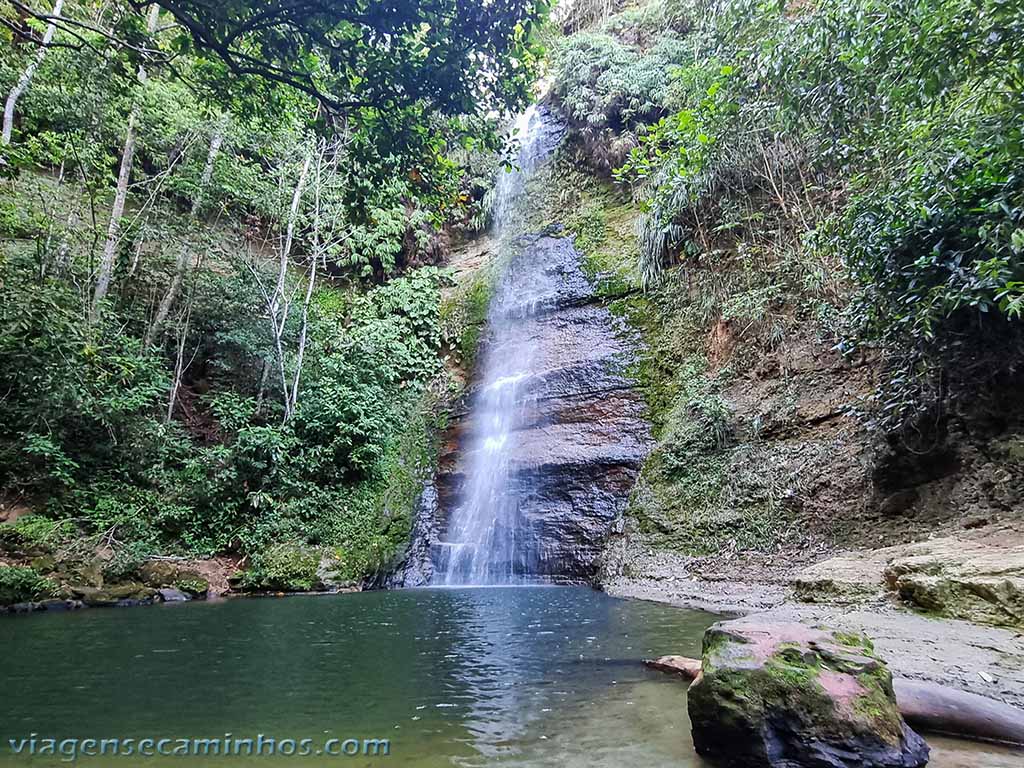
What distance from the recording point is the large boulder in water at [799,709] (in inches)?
86.6

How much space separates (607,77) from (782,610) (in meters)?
15.6

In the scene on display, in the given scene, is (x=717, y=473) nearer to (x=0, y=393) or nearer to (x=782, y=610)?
(x=782, y=610)

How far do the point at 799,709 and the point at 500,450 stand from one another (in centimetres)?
996

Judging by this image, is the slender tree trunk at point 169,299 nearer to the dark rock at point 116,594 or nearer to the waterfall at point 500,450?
the dark rock at point 116,594

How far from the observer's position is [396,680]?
3.84 m

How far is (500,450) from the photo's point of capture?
39.8 feet

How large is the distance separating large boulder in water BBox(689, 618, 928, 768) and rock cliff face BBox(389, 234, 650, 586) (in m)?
7.07

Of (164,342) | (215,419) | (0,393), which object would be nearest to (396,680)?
(0,393)

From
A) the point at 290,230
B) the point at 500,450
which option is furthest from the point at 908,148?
the point at 290,230

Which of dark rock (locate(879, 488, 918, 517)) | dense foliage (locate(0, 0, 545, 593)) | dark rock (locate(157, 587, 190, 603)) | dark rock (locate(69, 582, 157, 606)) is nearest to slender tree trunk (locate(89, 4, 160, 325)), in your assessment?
dense foliage (locate(0, 0, 545, 593))

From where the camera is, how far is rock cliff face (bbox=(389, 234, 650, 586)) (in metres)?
9.93

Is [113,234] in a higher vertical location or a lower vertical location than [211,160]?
lower

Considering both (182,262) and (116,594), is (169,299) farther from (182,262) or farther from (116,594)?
(116,594)

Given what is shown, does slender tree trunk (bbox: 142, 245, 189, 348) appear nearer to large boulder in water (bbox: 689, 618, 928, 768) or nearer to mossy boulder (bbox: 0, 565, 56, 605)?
mossy boulder (bbox: 0, 565, 56, 605)
